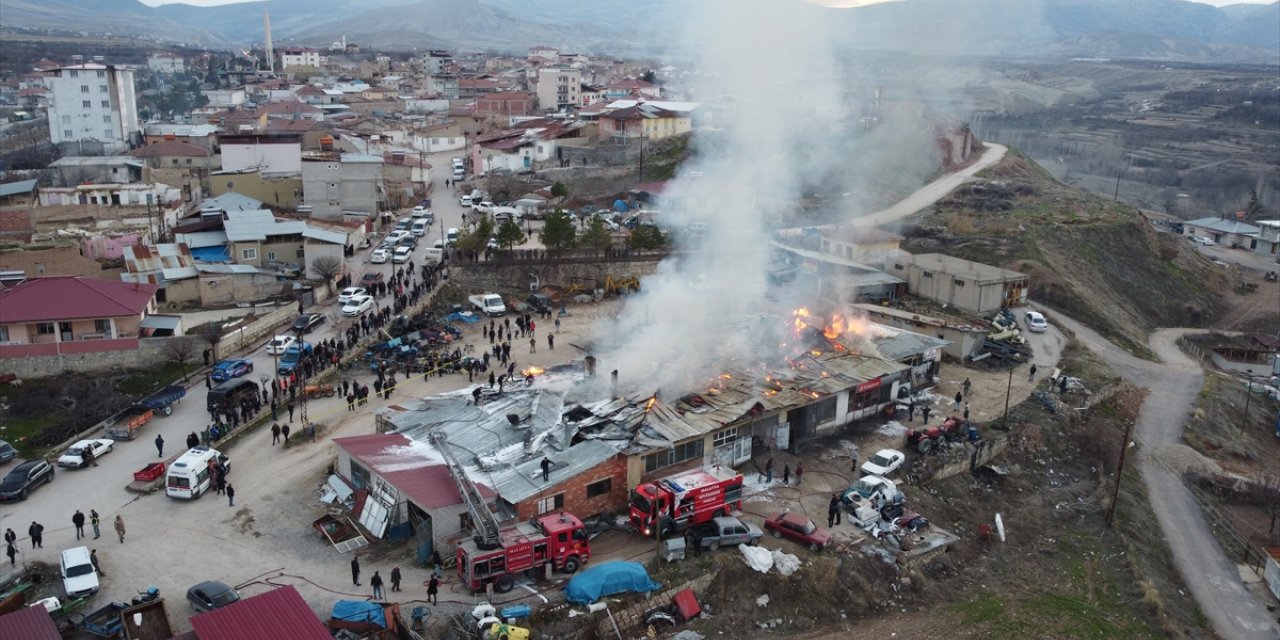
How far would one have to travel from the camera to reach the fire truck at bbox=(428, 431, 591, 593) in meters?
13.8

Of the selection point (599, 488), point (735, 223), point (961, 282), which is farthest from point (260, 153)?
point (599, 488)

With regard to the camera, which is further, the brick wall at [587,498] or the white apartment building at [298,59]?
the white apartment building at [298,59]

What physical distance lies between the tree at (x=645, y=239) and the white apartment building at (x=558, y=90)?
140 ft

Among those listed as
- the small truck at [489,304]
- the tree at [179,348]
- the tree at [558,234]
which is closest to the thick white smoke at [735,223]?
the tree at [558,234]

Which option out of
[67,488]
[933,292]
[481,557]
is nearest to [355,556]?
[481,557]

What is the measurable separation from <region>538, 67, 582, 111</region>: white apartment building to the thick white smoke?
4238 centimetres

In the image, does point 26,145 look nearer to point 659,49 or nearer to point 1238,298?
point 1238,298

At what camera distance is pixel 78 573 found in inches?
541

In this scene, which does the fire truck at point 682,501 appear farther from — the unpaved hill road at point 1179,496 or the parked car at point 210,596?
the unpaved hill road at point 1179,496

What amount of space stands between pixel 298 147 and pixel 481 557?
3495 cm

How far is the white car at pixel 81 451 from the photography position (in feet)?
59.2

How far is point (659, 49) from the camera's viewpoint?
440 ft

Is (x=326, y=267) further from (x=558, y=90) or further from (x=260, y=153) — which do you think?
(x=558, y=90)

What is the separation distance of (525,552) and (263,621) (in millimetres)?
3966
